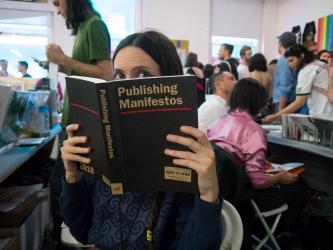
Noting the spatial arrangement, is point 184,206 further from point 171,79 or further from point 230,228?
point 171,79

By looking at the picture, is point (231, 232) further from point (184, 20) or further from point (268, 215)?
point (184, 20)

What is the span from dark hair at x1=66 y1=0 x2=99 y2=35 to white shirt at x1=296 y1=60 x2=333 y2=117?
168cm

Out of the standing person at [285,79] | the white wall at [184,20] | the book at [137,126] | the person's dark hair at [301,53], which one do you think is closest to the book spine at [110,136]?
the book at [137,126]

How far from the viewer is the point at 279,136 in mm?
1883

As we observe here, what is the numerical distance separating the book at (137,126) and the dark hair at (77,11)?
0.87 meters

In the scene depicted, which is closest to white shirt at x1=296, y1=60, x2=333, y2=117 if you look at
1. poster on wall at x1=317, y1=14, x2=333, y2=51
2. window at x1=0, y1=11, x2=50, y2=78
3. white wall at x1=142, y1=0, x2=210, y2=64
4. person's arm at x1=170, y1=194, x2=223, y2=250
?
person's arm at x1=170, y1=194, x2=223, y2=250

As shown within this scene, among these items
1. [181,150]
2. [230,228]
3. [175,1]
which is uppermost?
[175,1]

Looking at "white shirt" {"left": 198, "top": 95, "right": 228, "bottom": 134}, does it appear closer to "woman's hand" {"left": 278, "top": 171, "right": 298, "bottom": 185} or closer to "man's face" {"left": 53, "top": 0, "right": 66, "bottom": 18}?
"woman's hand" {"left": 278, "top": 171, "right": 298, "bottom": 185}

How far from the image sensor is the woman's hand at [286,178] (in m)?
1.58

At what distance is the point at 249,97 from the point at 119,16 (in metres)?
4.44

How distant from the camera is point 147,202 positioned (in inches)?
30.5

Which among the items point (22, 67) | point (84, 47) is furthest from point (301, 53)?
Answer: point (22, 67)

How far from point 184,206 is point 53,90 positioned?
1.52m

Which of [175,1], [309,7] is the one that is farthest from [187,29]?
[309,7]
